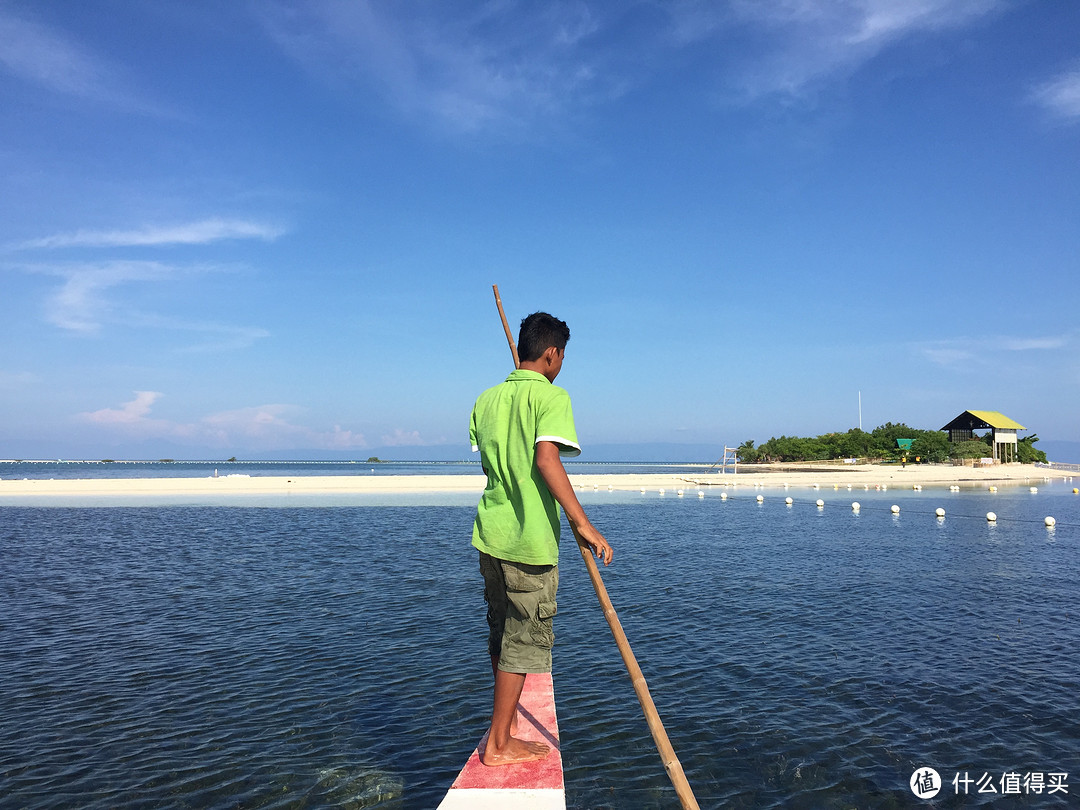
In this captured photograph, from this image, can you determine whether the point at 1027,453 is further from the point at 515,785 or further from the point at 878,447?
the point at 515,785

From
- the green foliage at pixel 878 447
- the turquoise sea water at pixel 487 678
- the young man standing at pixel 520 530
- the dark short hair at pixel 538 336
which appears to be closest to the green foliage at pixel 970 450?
the green foliage at pixel 878 447

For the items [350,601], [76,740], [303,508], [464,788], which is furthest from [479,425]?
[303,508]

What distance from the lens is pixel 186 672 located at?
28.8 feet

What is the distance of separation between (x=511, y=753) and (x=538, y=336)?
272 cm

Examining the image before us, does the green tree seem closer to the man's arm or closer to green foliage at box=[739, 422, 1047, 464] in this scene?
green foliage at box=[739, 422, 1047, 464]

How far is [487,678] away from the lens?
838 cm

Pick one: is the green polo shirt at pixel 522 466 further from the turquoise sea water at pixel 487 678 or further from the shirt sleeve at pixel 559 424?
the turquoise sea water at pixel 487 678

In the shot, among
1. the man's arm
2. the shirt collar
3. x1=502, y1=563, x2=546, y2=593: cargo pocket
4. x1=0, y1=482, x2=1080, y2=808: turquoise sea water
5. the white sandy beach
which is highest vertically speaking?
the shirt collar

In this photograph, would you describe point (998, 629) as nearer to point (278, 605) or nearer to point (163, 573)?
point (278, 605)

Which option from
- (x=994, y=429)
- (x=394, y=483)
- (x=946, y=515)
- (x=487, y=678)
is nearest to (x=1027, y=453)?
(x=994, y=429)

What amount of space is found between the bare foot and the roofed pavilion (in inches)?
3728

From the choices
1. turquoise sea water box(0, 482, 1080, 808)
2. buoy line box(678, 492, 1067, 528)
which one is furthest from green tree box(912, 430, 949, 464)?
turquoise sea water box(0, 482, 1080, 808)

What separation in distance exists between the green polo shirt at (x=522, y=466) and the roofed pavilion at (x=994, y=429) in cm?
9492

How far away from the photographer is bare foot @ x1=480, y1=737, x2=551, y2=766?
4090 millimetres
